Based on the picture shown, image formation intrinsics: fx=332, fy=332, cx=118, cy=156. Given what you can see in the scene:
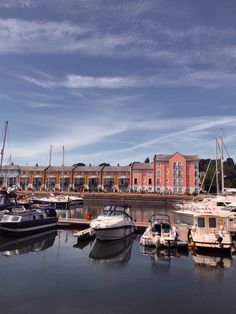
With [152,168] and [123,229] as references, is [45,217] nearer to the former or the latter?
[123,229]

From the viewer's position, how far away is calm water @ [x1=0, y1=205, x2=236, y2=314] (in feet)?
54.7

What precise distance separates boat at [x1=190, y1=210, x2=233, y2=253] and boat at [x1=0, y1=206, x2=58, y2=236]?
17.6m

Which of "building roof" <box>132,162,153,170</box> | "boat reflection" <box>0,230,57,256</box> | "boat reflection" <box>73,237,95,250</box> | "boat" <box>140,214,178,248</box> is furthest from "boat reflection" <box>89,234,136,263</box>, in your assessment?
"building roof" <box>132,162,153,170</box>

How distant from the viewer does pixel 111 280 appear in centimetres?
2105

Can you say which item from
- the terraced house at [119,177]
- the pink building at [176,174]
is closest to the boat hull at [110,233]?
the terraced house at [119,177]

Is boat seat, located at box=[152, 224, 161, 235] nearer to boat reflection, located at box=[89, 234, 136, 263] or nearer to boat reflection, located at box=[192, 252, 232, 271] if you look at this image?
boat reflection, located at box=[89, 234, 136, 263]

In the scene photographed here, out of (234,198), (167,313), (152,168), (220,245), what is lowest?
(167,313)

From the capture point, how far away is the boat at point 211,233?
1075 inches

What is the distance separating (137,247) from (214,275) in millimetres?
10230

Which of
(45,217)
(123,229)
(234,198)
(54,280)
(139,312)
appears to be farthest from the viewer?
(234,198)

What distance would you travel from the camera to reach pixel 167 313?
15.9 meters

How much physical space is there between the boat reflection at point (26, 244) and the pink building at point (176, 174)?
82.1 m

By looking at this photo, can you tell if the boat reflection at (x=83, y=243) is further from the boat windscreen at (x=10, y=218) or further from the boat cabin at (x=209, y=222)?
the boat cabin at (x=209, y=222)

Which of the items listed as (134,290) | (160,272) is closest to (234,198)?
(160,272)
